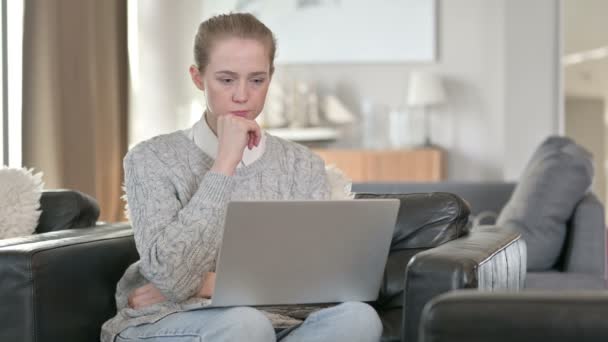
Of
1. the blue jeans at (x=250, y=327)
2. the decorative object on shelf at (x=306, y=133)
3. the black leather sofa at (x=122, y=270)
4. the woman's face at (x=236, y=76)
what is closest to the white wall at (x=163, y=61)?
the decorative object on shelf at (x=306, y=133)

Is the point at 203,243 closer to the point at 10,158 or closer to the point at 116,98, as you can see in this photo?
the point at 10,158

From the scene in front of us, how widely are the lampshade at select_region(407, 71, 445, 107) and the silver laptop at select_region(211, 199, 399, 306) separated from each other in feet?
15.1

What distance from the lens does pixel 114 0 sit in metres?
6.10

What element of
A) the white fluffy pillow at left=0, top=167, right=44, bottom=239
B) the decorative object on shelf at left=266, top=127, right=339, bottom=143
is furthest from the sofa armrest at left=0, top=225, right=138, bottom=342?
the decorative object on shelf at left=266, top=127, right=339, bottom=143

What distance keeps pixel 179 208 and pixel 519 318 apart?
116 cm

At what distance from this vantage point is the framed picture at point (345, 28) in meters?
6.84

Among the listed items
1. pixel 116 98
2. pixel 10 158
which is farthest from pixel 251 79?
pixel 116 98

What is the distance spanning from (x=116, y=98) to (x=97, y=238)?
3.94 meters

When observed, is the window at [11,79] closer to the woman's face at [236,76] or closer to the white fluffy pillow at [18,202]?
the white fluffy pillow at [18,202]

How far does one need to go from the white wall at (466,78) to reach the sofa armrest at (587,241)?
2.93 m

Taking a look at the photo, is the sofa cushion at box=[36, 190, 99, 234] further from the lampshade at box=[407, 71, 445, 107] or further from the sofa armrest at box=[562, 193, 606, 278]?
the lampshade at box=[407, 71, 445, 107]

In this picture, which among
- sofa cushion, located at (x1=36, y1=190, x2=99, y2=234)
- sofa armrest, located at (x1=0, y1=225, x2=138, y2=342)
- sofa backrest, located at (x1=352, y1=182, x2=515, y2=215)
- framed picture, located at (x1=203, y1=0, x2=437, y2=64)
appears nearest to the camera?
sofa armrest, located at (x1=0, y1=225, x2=138, y2=342)

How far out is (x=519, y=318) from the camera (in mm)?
1058

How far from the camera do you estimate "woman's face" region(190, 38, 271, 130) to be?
215cm
